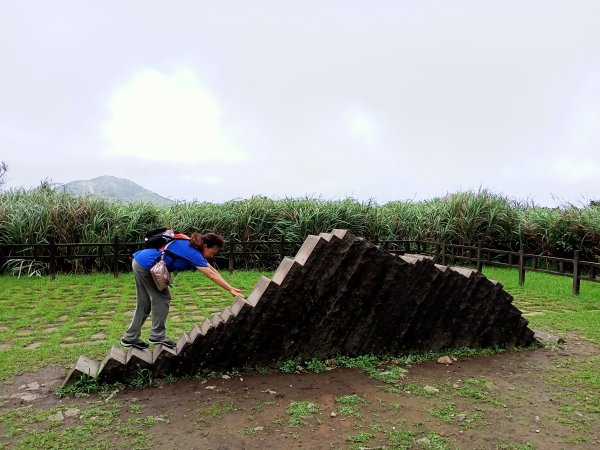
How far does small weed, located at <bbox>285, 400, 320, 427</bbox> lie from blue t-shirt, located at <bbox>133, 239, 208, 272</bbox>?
163cm

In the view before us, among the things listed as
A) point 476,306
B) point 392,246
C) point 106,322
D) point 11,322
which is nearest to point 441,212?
point 392,246

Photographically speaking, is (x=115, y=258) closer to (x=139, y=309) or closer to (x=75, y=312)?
(x=75, y=312)

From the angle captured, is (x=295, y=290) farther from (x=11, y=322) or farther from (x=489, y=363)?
(x=11, y=322)

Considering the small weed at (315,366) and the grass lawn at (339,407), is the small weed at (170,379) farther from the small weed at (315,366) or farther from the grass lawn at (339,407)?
the small weed at (315,366)

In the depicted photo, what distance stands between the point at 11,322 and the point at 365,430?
6.38 m

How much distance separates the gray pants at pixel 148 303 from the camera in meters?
5.03

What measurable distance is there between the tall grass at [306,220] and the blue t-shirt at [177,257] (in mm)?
9237

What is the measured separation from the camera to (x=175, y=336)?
6691 millimetres

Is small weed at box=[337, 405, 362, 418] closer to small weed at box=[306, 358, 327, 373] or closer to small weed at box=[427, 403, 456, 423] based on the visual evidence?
small weed at box=[427, 403, 456, 423]

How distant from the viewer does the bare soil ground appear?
3.63m

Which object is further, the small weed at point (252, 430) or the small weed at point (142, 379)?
the small weed at point (142, 379)

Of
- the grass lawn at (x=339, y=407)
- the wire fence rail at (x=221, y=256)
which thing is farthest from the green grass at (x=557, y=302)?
the grass lawn at (x=339, y=407)

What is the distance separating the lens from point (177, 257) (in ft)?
16.4

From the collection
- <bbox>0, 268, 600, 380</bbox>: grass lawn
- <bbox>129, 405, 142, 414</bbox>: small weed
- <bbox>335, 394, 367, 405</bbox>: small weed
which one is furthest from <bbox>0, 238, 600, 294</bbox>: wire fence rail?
<bbox>129, 405, 142, 414</bbox>: small weed
